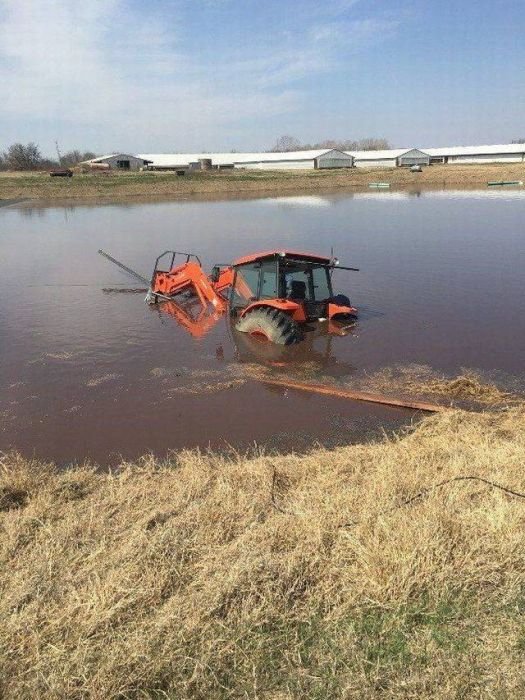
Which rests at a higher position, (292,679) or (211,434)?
(292,679)

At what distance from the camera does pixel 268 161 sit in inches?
4102

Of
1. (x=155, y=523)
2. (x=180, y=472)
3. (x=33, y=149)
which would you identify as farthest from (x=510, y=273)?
(x=33, y=149)

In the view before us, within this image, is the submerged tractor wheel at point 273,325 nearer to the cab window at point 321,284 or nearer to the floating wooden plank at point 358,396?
the cab window at point 321,284

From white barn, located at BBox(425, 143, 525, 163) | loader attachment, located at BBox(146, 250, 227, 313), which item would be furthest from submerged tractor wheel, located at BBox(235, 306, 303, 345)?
white barn, located at BBox(425, 143, 525, 163)

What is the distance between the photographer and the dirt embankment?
59000mm

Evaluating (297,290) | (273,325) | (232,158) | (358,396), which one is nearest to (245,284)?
(297,290)

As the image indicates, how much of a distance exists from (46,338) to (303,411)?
7250mm

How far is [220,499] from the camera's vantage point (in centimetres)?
486

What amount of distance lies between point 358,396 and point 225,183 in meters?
61.8

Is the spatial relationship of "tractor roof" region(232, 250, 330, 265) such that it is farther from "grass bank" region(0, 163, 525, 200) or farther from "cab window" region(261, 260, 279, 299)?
"grass bank" region(0, 163, 525, 200)

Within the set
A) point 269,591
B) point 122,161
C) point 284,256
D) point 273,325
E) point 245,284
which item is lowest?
point 269,591

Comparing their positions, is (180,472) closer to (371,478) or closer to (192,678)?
(371,478)

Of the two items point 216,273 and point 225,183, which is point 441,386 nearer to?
point 216,273

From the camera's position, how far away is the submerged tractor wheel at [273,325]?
11.4m
